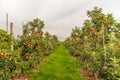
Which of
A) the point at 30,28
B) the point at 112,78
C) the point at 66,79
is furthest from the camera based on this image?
the point at 30,28

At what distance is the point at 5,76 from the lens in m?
10.7

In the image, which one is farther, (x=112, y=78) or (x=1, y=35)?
(x=1, y=35)

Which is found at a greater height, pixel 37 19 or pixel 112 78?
pixel 37 19

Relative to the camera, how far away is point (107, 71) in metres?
11.0

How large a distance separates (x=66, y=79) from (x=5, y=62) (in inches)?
260

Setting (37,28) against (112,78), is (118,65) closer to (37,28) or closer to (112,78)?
(112,78)

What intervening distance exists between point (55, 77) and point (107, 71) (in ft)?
21.6

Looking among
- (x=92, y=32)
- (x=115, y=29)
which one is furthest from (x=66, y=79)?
(x=115, y=29)

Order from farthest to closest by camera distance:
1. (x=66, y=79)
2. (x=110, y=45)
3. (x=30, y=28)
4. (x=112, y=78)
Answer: (x=30, y=28) < (x=66, y=79) < (x=110, y=45) < (x=112, y=78)

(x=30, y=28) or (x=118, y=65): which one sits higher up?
(x=30, y=28)

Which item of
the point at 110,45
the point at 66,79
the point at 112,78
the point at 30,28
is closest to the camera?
the point at 112,78

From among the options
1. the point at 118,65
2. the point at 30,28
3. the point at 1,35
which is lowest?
the point at 118,65

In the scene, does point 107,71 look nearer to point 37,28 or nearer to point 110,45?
point 110,45

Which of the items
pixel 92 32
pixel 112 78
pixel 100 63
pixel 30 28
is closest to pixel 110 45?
pixel 100 63
